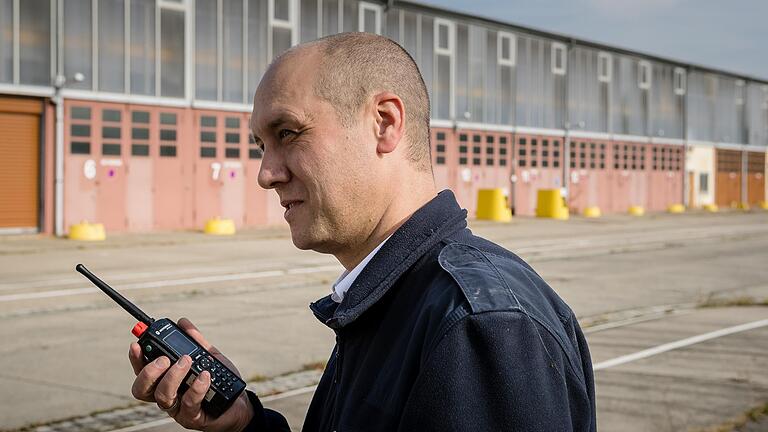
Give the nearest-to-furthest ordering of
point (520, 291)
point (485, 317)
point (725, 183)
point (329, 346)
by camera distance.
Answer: point (485, 317), point (520, 291), point (329, 346), point (725, 183)

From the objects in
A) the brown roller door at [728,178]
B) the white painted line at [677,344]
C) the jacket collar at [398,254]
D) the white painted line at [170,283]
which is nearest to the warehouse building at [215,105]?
the white painted line at [170,283]

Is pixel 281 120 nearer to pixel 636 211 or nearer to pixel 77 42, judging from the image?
pixel 77 42

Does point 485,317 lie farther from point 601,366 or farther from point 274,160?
point 601,366

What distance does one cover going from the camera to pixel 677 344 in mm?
9102

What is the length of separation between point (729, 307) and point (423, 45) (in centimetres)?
2833

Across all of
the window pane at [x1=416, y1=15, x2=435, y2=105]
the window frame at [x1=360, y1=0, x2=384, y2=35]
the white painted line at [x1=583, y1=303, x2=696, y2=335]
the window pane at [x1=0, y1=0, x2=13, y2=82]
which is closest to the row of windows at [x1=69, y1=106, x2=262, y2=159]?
the window pane at [x1=0, y1=0, x2=13, y2=82]

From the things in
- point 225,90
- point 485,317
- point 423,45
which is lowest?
point 485,317

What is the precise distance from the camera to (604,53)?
164 feet

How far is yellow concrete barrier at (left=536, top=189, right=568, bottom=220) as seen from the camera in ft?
137

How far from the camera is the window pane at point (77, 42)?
26.5 metres

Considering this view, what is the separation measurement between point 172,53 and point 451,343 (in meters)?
29.0

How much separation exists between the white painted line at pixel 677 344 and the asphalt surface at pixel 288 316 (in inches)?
3.0

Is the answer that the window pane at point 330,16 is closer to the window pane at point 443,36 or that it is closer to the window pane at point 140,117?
the window pane at point 443,36

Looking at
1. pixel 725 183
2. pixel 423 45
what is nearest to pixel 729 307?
pixel 423 45
